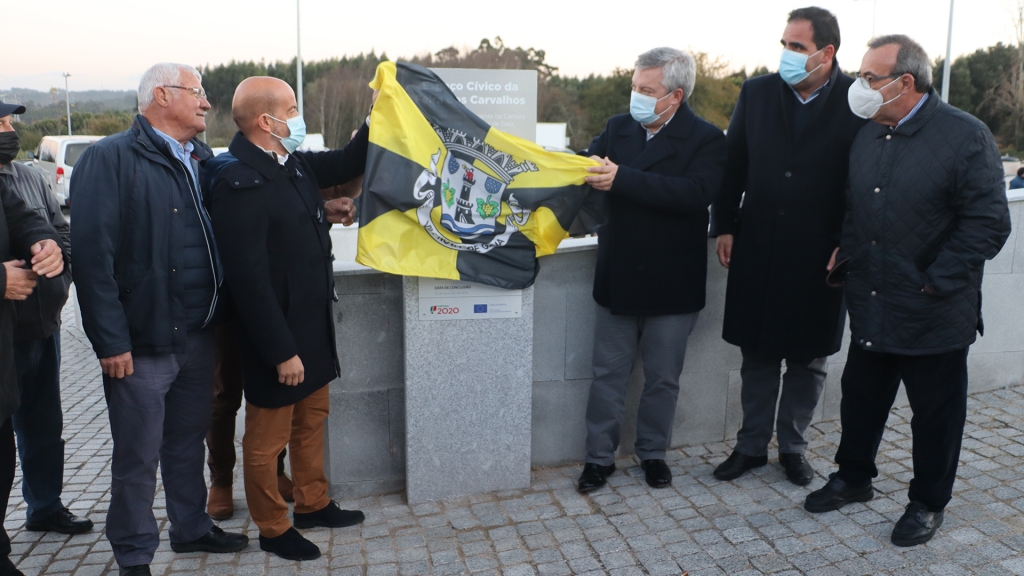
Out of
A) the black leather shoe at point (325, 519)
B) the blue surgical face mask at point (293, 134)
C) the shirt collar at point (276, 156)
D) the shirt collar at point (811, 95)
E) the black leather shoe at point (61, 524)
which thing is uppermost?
the shirt collar at point (811, 95)

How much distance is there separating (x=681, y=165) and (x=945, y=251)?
1.22m

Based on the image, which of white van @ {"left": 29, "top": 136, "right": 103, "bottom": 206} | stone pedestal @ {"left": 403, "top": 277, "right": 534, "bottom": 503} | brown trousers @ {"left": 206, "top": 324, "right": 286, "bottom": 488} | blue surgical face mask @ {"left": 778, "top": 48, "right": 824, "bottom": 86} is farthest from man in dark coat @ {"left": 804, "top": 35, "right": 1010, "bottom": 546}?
white van @ {"left": 29, "top": 136, "right": 103, "bottom": 206}

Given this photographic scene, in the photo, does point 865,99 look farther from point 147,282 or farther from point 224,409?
point 224,409

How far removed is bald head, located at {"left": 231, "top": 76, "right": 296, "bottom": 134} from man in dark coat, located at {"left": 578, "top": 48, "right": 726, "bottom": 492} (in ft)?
4.60

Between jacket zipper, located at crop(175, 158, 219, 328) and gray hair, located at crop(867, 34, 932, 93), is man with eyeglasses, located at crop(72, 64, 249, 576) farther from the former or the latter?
→ gray hair, located at crop(867, 34, 932, 93)

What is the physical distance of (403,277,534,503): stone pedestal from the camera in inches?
157

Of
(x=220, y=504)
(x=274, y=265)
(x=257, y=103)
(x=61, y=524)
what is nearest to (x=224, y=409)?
(x=220, y=504)

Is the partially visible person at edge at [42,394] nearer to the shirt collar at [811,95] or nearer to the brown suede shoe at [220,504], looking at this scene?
the brown suede shoe at [220,504]

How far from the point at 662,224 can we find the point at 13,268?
2.76 meters

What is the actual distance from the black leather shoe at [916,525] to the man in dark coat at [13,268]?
3.63 metres

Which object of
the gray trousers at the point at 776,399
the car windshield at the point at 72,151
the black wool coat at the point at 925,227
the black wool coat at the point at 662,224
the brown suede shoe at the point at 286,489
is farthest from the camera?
the car windshield at the point at 72,151

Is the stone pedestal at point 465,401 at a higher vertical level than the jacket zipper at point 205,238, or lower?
lower

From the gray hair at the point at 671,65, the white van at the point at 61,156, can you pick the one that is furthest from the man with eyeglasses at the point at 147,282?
the white van at the point at 61,156

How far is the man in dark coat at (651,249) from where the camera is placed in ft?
12.8
